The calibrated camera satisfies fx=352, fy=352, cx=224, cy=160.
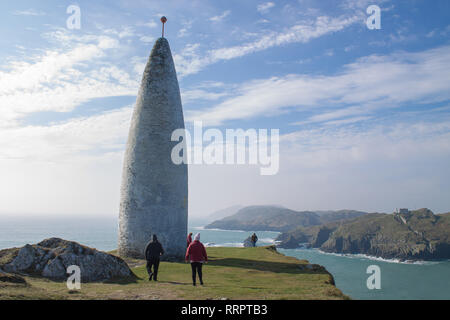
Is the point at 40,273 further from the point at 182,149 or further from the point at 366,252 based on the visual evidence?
the point at 366,252

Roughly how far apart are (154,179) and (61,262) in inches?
326

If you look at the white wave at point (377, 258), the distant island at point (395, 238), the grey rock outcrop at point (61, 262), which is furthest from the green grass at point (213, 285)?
the distant island at point (395, 238)

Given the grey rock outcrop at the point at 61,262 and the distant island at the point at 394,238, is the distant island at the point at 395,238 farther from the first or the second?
the grey rock outcrop at the point at 61,262

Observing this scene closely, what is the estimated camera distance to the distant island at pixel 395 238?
145m

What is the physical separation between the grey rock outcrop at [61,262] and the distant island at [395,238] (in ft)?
501

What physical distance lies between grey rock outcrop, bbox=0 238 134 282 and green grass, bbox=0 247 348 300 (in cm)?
67

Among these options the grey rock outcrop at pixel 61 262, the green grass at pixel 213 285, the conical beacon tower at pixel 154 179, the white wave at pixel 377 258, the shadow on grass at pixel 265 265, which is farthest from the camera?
the white wave at pixel 377 258

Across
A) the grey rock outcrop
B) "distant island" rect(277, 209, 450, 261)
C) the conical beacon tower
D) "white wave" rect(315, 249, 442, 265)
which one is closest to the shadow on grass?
the conical beacon tower

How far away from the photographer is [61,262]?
509 inches

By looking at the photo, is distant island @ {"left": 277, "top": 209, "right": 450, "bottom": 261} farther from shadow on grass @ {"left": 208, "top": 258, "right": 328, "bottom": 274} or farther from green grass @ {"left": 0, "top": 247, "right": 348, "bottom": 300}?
green grass @ {"left": 0, "top": 247, "right": 348, "bottom": 300}

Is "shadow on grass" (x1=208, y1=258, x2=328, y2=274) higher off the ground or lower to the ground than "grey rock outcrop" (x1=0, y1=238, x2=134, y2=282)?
lower

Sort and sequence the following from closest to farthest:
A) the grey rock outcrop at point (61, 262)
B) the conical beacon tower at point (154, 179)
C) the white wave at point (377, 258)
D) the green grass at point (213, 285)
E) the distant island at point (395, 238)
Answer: the green grass at point (213, 285)
the grey rock outcrop at point (61, 262)
the conical beacon tower at point (154, 179)
the white wave at point (377, 258)
the distant island at point (395, 238)

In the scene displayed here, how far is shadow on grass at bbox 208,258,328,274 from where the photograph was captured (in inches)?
653
